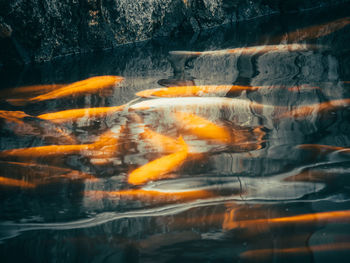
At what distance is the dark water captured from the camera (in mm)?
619

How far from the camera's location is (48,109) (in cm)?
145

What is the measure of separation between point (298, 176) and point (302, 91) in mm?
589

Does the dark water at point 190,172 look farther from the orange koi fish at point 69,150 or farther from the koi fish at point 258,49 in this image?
the koi fish at point 258,49

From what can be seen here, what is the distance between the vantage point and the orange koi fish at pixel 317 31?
2.11 m

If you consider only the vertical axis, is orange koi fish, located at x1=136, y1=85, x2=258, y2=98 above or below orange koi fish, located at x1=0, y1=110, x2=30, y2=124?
above

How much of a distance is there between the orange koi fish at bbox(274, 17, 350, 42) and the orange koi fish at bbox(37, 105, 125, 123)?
134 centimetres

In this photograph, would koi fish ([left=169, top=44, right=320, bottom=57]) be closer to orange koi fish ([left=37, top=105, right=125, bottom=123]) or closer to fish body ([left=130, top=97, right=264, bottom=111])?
fish body ([left=130, top=97, right=264, bottom=111])

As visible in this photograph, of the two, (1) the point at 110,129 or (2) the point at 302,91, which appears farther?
(2) the point at 302,91

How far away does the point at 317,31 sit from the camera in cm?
220

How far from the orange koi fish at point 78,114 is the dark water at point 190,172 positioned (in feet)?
0.07

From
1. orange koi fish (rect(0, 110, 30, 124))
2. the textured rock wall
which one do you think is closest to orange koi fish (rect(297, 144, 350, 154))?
orange koi fish (rect(0, 110, 30, 124))

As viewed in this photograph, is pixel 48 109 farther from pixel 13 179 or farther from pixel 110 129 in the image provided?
pixel 13 179

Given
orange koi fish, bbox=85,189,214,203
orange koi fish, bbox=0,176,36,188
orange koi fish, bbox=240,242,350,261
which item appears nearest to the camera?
orange koi fish, bbox=240,242,350,261

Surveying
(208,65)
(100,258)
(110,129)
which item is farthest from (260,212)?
(208,65)
